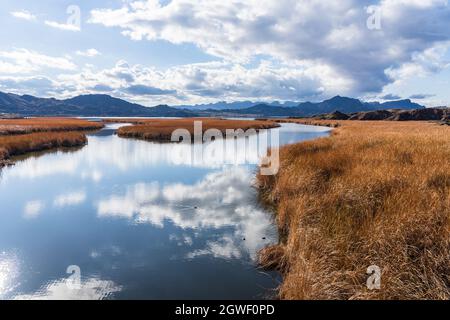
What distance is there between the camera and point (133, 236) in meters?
11.2

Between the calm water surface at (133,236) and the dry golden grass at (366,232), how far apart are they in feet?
3.58

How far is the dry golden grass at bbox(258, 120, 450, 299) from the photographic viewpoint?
6.41 m

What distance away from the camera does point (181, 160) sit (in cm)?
2697

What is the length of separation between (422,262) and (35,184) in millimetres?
19205

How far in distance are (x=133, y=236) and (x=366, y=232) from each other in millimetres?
7231

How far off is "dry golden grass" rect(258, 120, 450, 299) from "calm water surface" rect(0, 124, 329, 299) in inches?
43.0

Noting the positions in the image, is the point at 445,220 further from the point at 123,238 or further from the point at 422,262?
the point at 123,238

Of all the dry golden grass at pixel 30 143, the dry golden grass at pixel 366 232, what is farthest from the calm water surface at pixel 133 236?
the dry golden grass at pixel 30 143

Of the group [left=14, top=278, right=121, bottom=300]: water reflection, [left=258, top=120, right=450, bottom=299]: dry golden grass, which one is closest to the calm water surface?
Result: [left=14, top=278, right=121, bottom=300]: water reflection

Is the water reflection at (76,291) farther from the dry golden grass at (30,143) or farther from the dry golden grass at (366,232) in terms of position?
the dry golden grass at (30,143)

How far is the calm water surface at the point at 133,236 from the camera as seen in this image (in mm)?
8109

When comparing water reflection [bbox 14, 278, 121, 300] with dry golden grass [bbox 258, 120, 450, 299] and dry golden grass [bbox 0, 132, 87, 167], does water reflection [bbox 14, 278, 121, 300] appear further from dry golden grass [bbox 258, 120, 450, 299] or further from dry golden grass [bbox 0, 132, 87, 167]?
dry golden grass [bbox 0, 132, 87, 167]
